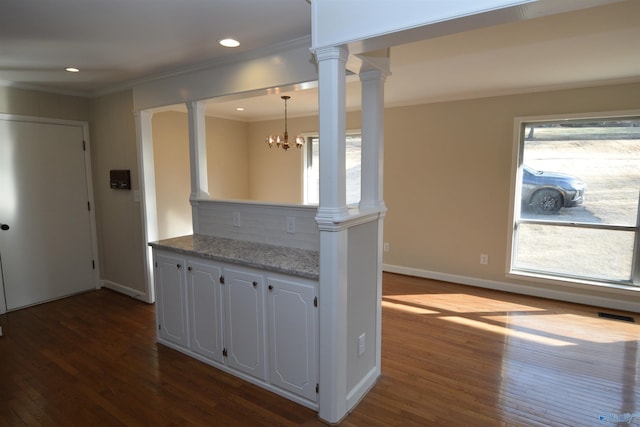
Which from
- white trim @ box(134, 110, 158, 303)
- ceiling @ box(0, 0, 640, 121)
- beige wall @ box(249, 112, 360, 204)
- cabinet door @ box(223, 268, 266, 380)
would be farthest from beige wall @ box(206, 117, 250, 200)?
cabinet door @ box(223, 268, 266, 380)

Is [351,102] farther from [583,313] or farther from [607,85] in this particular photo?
[583,313]

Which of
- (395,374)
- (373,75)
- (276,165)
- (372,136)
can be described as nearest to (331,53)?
(373,75)

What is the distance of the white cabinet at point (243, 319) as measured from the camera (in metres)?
2.20

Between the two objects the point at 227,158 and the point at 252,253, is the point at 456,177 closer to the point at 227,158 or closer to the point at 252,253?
the point at 252,253

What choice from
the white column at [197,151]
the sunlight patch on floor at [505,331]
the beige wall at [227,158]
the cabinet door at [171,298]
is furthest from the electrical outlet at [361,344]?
the beige wall at [227,158]

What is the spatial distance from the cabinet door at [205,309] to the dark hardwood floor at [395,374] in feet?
0.54

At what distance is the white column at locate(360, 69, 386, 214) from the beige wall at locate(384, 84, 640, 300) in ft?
8.83

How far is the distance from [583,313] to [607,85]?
2417 millimetres

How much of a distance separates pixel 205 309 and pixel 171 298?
1.39 feet

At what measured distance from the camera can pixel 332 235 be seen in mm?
1956

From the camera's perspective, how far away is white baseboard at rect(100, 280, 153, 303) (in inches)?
162

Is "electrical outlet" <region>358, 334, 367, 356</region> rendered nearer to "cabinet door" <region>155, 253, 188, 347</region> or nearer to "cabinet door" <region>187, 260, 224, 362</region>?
"cabinet door" <region>187, 260, 224, 362</region>

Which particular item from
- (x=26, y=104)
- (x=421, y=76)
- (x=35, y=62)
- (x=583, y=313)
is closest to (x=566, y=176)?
(x=583, y=313)

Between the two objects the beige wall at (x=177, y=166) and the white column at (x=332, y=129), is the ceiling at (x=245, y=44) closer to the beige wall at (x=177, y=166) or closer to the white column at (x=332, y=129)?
the white column at (x=332, y=129)
